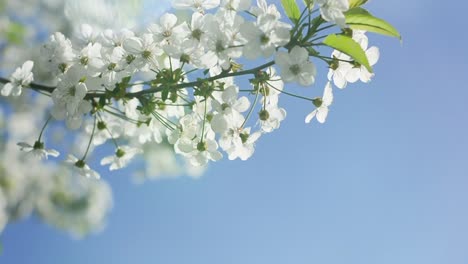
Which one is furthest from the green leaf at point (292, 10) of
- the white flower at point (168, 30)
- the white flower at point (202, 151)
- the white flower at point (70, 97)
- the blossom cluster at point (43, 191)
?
the blossom cluster at point (43, 191)

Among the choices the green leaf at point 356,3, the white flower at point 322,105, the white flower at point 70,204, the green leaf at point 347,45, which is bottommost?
the green leaf at point 347,45

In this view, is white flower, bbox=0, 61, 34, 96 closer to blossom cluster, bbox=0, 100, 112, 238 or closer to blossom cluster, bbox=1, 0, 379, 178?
blossom cluster, bbox=1, 0, 379, 178

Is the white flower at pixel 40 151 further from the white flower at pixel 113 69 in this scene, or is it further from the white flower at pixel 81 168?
the white flower at pixel 113 69

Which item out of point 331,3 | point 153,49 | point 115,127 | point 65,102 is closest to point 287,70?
point 331,3

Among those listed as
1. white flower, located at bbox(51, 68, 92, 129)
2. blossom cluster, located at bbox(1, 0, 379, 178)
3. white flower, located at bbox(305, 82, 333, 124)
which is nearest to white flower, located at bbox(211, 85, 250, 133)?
blossom cluster, located at bbox(1, 0, 379, 178)

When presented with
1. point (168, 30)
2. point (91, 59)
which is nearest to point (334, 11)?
point (168, 30)

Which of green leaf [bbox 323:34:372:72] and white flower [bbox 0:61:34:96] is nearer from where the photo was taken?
green leaf [bbox 323:34:372:72]
